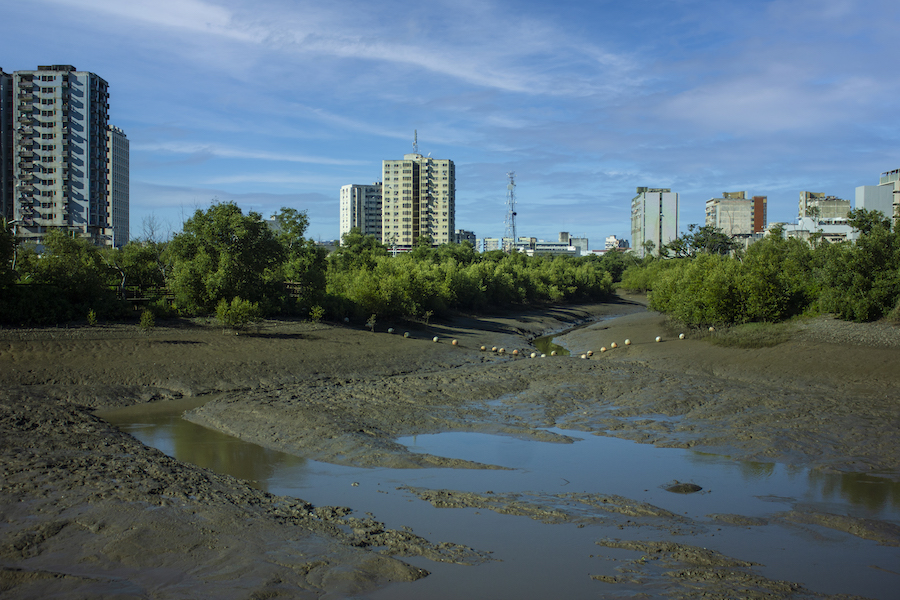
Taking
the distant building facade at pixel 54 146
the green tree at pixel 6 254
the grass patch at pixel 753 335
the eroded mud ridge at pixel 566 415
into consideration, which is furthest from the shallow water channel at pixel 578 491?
the distant building facade at pixel 54 146

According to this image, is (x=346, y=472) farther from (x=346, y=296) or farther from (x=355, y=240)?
(x=355, y=240)

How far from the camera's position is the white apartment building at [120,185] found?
114750mm

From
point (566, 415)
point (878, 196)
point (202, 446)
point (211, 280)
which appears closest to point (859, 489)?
point (566, 415)

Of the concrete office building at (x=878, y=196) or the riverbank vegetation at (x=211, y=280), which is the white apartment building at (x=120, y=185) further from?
the concrete office building at (x=878, y=196)

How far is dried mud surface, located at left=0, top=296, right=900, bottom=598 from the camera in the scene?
8453 millimetres

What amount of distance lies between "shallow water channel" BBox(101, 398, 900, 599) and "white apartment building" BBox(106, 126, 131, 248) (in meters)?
113

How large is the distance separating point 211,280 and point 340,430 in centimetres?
1857

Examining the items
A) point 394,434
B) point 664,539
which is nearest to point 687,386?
point 394,434

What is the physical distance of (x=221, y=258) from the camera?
3281 centimetres

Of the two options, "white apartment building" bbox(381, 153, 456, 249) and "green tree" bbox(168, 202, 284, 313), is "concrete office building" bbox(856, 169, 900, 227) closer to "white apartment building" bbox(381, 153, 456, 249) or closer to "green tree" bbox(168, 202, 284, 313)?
"white apartment building" bbox(381, 153, 456, 249)

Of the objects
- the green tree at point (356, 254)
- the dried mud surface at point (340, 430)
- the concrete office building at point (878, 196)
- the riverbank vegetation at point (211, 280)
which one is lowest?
the dried mud surface at point (340, 430)

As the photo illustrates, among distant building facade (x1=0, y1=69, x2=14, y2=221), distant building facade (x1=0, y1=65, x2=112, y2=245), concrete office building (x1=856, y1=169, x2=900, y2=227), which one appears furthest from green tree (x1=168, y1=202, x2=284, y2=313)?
concrete office building (x1=856, y1=169, x2=900, y2=227)

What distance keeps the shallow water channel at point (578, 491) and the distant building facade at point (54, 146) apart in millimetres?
93512

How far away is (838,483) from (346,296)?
30.4 metres
